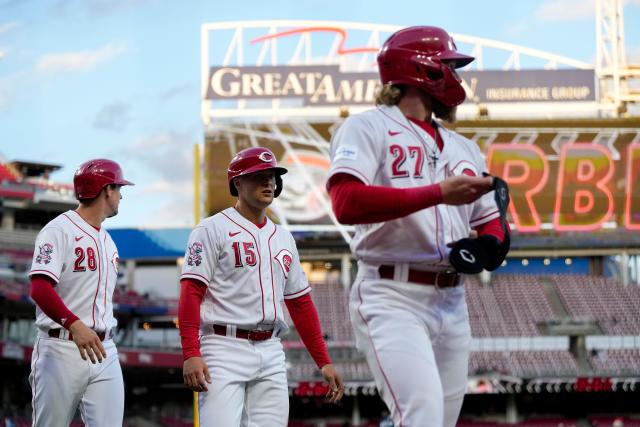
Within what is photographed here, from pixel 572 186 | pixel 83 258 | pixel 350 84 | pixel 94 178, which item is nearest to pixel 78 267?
pixel 83 258

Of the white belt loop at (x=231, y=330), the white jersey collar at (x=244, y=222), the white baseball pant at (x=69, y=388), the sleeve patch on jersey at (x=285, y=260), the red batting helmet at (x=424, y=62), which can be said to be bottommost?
the white baseball pant at (x=69, y=388)

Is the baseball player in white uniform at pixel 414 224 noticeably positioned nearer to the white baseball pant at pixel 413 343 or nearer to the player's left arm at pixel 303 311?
the white baseball pant at pixel 413 343

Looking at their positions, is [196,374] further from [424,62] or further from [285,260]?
[424,62]

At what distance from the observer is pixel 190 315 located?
4.95 meters

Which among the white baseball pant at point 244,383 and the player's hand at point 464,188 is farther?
the white baseball pant at point 244,383

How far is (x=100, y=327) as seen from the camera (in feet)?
18.9

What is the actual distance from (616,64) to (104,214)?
28.4 metres

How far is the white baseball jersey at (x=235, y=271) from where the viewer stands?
16.8ft

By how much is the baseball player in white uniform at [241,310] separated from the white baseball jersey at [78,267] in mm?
887

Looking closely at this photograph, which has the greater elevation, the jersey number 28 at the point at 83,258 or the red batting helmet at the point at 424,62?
the red batting helmet at the point at 424,62

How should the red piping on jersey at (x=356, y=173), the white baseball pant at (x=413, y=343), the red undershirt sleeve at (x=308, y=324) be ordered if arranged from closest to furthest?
the white baseball pant at (x=413, y=343) → the red piping on jersey at (x=356, y=173) → the red undershirt sleeve at (x=308, y=324)

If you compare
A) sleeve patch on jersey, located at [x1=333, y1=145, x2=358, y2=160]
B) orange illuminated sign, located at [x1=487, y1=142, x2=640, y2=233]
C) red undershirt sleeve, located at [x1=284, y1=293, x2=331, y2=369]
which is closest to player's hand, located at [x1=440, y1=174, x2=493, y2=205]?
sleeve patch on jersey, located at [x1=333, y1=145, x2=358, y2=160]

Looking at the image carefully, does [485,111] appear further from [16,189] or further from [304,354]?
[16,189]

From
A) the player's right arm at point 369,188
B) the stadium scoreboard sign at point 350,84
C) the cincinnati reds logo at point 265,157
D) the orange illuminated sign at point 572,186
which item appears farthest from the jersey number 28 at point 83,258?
the orange illuminated sign at point 572,186
